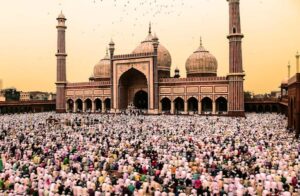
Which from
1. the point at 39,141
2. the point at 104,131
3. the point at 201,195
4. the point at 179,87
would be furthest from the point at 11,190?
the point at 179,87

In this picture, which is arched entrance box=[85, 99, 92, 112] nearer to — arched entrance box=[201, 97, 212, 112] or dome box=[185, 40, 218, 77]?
dome box=[185, 40, 218, 77]

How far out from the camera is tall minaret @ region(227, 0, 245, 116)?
30.7 meters

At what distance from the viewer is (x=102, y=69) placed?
45250 millimetres

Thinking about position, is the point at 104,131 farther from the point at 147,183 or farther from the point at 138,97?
the point at 138,97

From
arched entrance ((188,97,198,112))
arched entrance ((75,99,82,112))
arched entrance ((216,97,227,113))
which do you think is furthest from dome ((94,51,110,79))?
arched entrance ((216,97,227,113))

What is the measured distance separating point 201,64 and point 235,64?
753 centimetres

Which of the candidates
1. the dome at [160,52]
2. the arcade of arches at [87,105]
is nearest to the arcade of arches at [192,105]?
the dome at [160,52]

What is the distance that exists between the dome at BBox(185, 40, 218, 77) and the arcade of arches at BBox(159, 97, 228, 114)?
3754mm

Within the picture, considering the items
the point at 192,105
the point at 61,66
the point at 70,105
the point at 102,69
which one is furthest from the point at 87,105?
the point at 192,105

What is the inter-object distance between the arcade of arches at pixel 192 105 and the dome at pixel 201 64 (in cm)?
375

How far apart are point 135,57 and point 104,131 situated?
1911cm

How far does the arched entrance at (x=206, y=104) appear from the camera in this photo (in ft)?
116

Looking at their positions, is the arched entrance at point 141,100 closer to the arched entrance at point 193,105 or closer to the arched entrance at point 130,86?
the arched entrance at point 130,86

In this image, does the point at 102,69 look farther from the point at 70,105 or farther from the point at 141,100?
the point at 141,100
